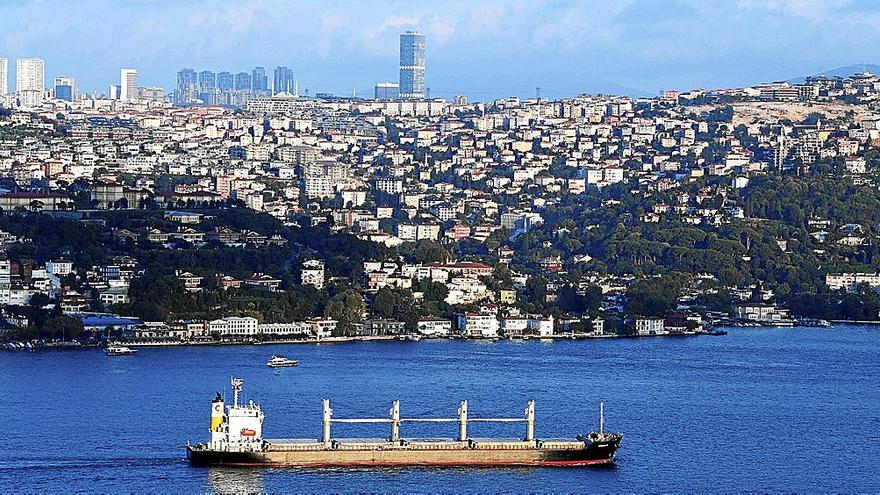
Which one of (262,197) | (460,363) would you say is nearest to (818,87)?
(262,197)

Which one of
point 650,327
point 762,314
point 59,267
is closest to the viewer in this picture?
point 650,327

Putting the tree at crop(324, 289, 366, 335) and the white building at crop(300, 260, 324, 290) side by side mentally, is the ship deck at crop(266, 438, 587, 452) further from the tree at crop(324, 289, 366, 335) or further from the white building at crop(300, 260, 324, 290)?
the white building at crop(300, 260, 324, 290)

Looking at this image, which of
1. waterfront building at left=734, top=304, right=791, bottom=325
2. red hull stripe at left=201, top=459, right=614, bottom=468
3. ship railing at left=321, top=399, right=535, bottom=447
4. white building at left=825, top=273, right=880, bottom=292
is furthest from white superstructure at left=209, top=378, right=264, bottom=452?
white building at left=825, top=273, right=880, bottom=292

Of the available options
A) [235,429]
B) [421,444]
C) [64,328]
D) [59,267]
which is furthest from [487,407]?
[59,267]

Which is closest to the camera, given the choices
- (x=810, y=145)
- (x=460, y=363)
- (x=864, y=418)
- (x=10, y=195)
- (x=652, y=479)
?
(x=652, y=479)

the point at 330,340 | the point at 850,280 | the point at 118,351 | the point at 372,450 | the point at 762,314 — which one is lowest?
the point at 372,450

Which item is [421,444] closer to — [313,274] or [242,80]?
[313,274]

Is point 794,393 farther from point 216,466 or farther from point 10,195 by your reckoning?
point 10,195
